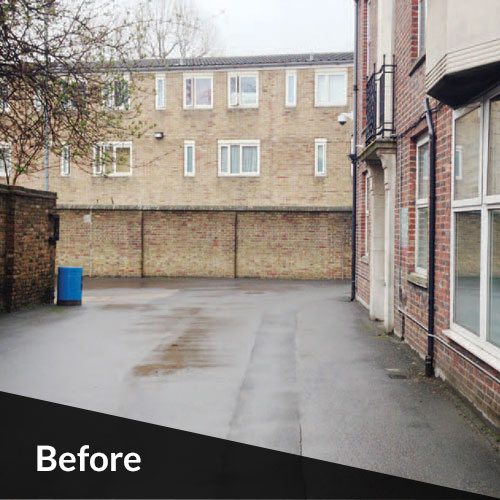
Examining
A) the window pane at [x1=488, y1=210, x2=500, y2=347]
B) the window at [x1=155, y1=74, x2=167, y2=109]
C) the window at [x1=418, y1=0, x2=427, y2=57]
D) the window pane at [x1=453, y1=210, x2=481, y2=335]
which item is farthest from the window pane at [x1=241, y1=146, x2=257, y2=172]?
the window pane at [x1=488, y1=210, x2=500, y2=347]

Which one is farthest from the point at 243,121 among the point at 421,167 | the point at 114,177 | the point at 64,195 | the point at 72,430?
the point at 72,430

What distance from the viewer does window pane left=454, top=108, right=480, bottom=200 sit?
7.10 meters

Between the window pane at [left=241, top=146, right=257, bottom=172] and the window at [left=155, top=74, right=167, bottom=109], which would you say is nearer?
the window pane at [left=241, top=146, right=257, bottom=172]

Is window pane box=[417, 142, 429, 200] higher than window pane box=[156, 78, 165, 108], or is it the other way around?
window pane box=[156, 78, 165, 108]

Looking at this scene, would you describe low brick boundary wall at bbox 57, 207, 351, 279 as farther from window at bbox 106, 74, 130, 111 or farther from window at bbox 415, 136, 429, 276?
window at bbox 415, 136, 429, 276

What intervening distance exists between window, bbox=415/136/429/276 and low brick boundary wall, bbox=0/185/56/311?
904 cm

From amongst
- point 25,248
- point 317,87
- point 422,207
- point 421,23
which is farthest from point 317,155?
point 422,207

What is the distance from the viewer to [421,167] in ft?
35.1

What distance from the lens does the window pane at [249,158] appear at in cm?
3111

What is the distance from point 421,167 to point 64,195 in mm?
24315

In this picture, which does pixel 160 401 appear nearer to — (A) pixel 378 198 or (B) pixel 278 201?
(A) pixel 378 198

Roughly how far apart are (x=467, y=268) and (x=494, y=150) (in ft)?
4.61

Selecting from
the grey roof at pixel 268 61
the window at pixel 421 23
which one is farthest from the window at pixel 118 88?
the grey roof at pixel 268 61

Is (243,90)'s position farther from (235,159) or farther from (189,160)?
(189,160)
